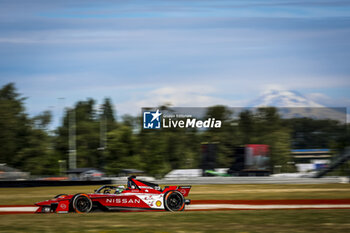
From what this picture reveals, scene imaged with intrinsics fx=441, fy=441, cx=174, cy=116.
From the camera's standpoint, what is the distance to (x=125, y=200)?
572 inches

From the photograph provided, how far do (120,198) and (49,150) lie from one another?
6131cm

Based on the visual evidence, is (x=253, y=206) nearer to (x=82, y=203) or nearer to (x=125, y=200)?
(x=125, y=200)

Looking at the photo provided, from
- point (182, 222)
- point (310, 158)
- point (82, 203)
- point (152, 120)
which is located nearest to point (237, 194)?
point (82, 203)

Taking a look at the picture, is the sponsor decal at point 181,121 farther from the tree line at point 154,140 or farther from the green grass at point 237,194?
the green grass at point 237,194

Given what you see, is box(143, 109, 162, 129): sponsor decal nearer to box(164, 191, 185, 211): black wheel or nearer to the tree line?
the tree line

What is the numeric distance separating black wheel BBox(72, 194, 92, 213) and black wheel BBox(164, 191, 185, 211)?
2.52m

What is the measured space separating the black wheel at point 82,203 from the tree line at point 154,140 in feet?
85.7

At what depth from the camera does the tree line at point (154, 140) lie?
41.3m

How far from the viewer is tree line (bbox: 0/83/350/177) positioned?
1625 inches

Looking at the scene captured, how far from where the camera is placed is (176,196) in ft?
→ 48.8

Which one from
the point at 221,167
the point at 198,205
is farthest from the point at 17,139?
the point at 198,205

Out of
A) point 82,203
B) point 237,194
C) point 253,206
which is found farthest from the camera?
point 237,194

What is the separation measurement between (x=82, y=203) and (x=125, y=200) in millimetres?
1400

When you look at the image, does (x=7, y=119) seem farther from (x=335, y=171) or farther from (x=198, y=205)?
(x=198, y=205)
